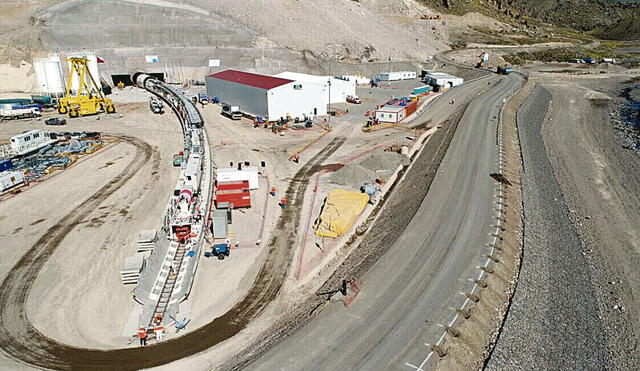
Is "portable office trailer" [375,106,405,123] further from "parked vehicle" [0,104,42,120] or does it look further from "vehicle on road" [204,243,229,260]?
"parked vehicle" [0,104,42,120]

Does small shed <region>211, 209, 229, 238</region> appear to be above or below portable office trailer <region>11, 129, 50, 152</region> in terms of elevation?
below

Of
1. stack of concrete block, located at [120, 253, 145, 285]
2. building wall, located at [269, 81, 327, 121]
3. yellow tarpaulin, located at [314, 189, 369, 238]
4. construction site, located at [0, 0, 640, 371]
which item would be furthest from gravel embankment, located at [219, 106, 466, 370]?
building wall, located at [269, 81, 327, 121]

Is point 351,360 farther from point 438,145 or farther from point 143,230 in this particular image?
point 438,145

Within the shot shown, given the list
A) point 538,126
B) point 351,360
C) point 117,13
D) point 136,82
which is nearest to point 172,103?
point 136,82

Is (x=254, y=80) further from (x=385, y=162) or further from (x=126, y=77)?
(x=126, y=77)

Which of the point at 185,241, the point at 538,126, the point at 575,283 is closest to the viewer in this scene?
the point at 575,283

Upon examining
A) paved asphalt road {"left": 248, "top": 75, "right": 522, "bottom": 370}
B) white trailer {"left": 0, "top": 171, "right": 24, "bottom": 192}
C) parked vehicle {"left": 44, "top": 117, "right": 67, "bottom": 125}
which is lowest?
paved asphalt road {"left": 248, "top": 75, "right": 522, "bottom": 370}

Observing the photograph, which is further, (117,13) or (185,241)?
(117,13)
